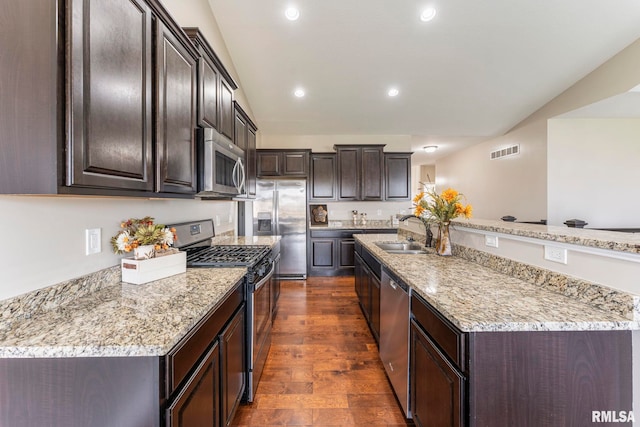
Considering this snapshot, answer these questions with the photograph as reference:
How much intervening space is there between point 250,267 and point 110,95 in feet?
3.84

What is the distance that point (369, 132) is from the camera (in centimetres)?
521

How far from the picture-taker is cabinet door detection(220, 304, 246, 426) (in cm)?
131

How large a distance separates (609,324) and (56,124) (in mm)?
1977

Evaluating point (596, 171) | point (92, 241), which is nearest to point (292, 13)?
point (92, 241)

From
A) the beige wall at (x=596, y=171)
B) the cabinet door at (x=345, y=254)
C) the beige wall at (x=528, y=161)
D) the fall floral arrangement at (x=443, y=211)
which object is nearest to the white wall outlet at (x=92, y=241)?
the fall floral arrangement at (x=443, y=211)

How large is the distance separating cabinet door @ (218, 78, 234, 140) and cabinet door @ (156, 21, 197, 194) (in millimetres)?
396

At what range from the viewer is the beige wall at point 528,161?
332cm

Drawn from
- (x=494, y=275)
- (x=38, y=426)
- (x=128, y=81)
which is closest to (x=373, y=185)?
(x=494, y=275)

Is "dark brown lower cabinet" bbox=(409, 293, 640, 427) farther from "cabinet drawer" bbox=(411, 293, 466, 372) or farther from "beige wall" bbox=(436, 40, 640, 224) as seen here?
"beige wall" bbox=(436, 40, 640, 224)

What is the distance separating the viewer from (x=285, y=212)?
4531mm

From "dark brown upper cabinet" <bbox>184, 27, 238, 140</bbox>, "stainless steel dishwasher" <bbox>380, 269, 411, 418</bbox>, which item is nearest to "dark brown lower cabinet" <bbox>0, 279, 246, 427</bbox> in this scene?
"stainless steel dishwasher" <bbox>380, 269, 411, 418</bbox>

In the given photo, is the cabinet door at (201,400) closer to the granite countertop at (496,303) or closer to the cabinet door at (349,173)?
the granite countertop at (496,303)

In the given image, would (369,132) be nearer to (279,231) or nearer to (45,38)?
(279,231)

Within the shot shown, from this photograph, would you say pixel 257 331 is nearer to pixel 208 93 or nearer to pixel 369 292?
pixel 369 292
